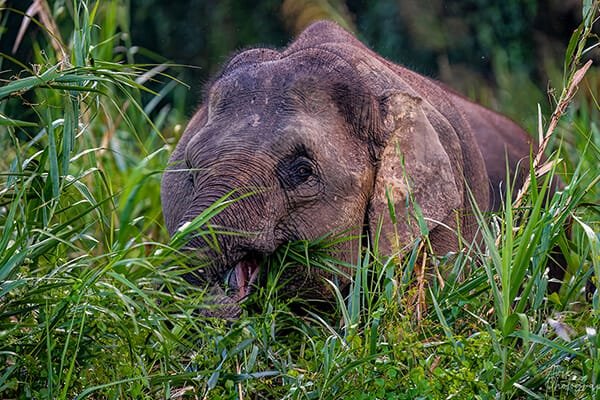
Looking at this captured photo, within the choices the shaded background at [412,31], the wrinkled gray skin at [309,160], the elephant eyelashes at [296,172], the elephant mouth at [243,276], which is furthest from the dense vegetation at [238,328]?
the shaded background at [412,31]

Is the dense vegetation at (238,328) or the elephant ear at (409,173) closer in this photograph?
the dense vegetation at (238,328)

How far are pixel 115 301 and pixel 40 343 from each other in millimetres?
256

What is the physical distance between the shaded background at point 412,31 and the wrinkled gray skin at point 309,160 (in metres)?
4.71

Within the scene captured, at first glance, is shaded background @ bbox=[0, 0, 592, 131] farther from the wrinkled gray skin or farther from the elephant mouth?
the elephant mouth

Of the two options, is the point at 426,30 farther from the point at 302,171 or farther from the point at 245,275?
the point at 245,275

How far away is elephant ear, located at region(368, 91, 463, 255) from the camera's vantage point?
17.4ft

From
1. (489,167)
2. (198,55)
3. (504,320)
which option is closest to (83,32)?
(504,320)

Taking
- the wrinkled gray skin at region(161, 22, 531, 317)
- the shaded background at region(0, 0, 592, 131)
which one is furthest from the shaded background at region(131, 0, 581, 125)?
the wrinkled gray skin at region(161, 22, 531, 317)

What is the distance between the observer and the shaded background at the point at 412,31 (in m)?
10.8

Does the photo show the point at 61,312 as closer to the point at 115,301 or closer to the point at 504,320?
the point at 115,301

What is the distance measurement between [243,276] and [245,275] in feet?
0.07

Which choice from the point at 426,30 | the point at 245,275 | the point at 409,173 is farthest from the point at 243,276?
the point at 426,30

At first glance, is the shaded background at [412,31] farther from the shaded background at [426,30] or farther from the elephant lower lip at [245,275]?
the elephant lower lip at [245,275]

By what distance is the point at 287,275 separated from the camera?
16.7 feet
